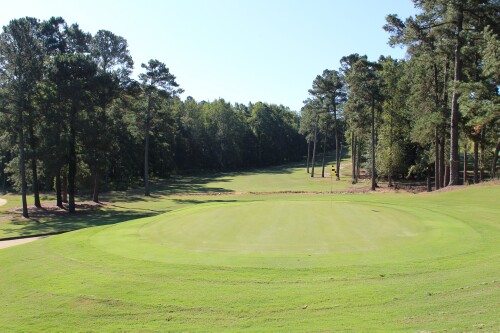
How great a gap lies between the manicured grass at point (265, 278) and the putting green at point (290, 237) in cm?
5

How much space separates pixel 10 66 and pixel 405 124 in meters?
46.2

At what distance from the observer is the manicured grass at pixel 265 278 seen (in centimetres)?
827

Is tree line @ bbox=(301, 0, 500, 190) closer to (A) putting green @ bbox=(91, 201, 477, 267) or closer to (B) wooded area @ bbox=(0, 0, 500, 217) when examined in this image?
(B) wooded area @ bbox=(0, 0, 500, 217)

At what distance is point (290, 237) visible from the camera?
14.4 meters

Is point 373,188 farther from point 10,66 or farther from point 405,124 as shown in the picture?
point 10,66

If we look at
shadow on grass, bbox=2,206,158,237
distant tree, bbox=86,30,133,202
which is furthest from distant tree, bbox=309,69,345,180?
shadow on grass, bbox=2,206,158,237

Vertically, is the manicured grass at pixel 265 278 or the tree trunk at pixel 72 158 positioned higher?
the tree trunk at pixel 72 158

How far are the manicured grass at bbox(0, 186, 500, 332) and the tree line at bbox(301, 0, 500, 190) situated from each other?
15458 millimetres

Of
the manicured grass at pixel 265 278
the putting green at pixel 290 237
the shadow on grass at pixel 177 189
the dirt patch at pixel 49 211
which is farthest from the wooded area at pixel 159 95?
the manicured grass at pixel 265 278

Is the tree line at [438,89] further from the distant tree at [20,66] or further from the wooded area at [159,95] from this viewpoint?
the distant tree at [20,66]

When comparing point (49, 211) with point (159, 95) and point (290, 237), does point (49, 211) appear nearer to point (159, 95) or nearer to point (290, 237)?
point (159, 95)

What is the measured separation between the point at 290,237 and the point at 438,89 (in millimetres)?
32814

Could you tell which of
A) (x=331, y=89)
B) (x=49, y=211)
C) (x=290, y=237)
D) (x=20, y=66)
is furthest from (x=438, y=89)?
(x=49, y=211)

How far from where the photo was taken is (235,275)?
1059 cm
